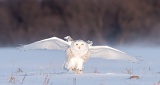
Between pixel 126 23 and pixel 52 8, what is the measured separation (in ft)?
13.5

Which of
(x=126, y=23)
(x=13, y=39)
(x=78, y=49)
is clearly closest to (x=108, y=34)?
(x=126, y=23)

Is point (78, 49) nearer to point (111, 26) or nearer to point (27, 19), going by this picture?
point (111, 26)

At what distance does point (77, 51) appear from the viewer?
7.90 metres

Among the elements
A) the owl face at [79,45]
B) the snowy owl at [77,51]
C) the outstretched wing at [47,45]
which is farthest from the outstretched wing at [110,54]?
the owl face at [79,45]

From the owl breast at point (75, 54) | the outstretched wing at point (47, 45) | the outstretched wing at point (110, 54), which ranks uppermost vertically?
the outstretched wing at point (47, 45)

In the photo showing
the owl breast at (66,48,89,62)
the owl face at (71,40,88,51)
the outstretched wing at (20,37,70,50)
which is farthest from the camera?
the outstretched wing at (20,37,70,50)

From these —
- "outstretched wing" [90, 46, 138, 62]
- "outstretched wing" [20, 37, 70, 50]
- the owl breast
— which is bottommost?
the owl breast

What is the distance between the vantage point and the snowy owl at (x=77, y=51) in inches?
311

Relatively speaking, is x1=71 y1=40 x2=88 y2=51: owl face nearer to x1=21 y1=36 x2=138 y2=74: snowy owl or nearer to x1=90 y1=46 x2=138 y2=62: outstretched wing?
x1=21 y1=36 x2=138 y2=74: snowy owl

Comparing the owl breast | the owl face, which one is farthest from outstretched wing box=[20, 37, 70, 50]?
the owl face

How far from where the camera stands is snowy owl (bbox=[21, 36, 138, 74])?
790 cm

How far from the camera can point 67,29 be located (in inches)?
896

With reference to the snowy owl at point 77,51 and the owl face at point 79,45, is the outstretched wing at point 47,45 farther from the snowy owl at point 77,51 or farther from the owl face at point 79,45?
the owl face at point 79,45

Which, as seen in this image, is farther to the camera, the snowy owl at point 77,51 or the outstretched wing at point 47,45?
the outstretched wing at point 47,45
